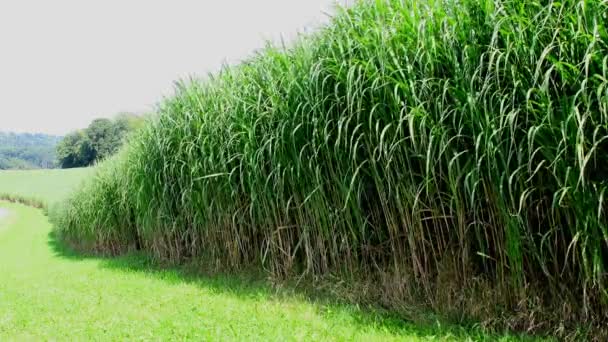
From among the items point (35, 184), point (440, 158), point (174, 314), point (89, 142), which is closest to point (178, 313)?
point (174, 314)

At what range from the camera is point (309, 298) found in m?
3.35

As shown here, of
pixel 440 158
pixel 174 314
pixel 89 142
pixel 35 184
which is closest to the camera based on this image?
pixel 440 158

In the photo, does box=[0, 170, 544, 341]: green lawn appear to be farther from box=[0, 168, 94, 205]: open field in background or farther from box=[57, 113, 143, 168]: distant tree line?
box=[57, 113, 143, 168]: distant tree line

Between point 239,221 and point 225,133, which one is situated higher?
point 225,133

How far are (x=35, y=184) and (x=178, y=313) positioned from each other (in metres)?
35.2

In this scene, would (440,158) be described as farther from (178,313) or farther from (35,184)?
(35,184)

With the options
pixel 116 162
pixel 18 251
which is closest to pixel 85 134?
pixel 18 251

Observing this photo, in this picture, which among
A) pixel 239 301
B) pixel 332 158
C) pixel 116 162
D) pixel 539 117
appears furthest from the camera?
pixel 116 162

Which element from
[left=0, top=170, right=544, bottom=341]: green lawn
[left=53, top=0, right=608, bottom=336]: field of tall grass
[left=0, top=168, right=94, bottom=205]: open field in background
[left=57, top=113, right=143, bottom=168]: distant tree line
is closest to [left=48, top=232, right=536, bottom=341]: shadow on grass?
[left=0, top=170, right=544, bottom=341]: green lawn

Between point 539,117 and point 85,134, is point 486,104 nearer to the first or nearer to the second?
point 539,117

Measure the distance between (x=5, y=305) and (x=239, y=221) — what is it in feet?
7.15

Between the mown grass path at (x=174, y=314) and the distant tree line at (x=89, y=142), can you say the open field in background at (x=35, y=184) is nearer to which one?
the distant tree line at (x=89, y=142)

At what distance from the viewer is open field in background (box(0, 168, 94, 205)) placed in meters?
27.5

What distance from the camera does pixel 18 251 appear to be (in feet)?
44.0
